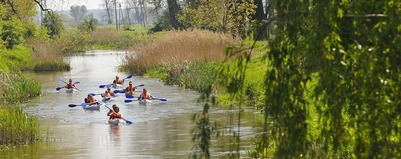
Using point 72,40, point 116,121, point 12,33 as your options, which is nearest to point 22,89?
point 116,121

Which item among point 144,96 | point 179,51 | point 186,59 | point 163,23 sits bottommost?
point 144,96

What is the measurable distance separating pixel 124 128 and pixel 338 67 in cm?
1568

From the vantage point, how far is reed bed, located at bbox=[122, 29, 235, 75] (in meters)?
34.4

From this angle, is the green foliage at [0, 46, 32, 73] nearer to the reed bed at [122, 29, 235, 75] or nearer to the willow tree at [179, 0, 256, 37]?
the reed bed at [122, 29, 235, 75]

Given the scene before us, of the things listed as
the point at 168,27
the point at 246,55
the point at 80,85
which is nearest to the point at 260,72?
the point at 80,85

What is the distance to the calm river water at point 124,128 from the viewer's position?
55.8 ft

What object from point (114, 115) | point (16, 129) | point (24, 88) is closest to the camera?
point (16, 129)

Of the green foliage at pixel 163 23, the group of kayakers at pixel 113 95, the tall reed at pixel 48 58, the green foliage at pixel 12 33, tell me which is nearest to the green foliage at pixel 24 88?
the group of kayakers at pixel 113 95

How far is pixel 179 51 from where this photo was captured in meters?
35.8

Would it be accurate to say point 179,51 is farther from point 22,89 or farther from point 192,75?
point 22,89

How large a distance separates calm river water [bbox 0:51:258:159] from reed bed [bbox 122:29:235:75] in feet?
7.36

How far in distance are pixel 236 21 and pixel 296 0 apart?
3554 cm

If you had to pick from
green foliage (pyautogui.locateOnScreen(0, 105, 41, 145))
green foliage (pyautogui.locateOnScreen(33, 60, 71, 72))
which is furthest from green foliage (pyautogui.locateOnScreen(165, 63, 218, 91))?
green foliage (pyautogui.locateOnScreen(0, 105, 41, 145))

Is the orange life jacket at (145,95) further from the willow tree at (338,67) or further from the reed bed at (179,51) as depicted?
the willow tree at (338,67)
